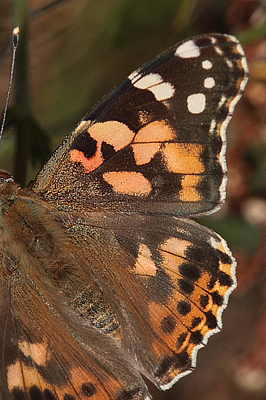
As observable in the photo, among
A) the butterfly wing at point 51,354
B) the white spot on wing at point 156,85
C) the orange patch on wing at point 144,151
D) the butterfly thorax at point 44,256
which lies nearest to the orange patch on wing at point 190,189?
the orange patch on wing at point 144,151

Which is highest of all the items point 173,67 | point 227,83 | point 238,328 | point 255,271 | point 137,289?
point 173,67

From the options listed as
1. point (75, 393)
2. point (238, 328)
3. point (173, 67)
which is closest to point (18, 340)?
point (75, 393)

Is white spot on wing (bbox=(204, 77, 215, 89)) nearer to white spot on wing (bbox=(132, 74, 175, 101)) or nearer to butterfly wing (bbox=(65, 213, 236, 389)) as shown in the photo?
white spot on wing (bbox=(132, 74, 175, 101))

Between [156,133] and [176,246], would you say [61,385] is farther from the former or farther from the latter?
[156,133]

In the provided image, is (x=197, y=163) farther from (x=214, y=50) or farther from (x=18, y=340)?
(x=18, y=340)

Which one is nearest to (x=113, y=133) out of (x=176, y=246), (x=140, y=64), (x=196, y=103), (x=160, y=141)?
(x=160, y=141)

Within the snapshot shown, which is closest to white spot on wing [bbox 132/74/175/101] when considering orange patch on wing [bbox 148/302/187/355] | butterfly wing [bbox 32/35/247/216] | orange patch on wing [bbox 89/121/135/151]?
butterfly wing [bbox 32/35/247/216]
